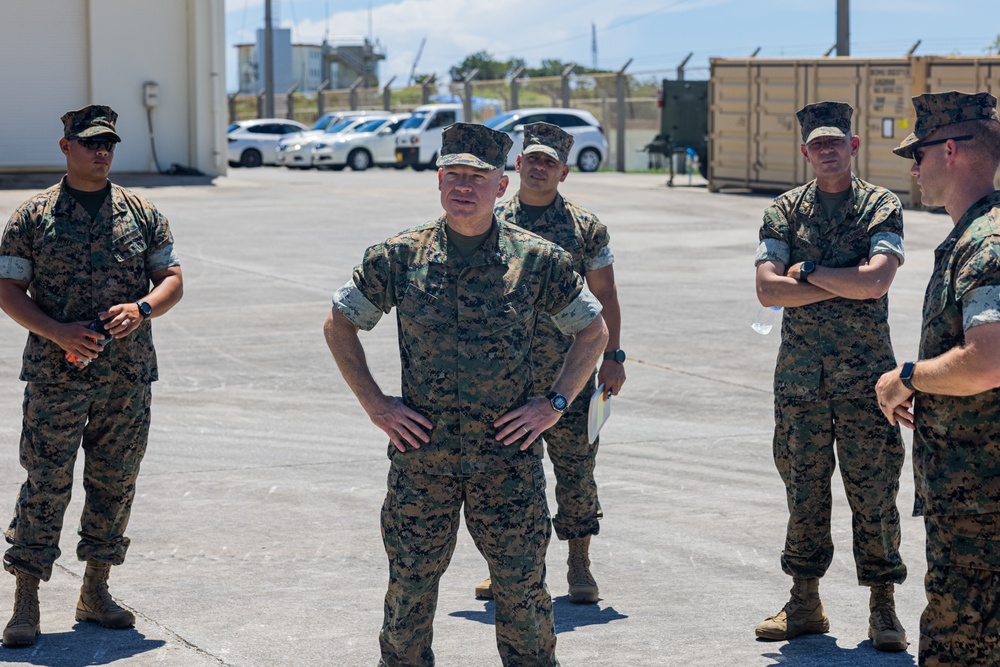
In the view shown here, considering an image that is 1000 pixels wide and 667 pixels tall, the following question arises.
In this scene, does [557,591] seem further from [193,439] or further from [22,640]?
[193,439]

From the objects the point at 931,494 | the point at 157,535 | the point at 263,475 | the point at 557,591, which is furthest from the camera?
the point at 263,475

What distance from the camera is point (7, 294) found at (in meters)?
5.59

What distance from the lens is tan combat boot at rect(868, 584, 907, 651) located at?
215 inches

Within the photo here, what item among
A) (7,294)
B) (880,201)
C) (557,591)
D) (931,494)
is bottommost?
(557,591)

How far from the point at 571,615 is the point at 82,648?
2.01 meters

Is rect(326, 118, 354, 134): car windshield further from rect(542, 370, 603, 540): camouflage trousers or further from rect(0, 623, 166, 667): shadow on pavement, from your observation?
rect(0, 623, 166, 667): shadow on pavement

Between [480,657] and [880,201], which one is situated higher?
[880,201]

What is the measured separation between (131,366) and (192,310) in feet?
28.2

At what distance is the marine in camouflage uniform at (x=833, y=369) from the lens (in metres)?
5.57

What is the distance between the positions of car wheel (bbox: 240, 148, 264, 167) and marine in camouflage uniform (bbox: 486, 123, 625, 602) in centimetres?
3575

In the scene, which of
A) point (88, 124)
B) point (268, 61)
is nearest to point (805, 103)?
point (88, 124)

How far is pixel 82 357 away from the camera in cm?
549

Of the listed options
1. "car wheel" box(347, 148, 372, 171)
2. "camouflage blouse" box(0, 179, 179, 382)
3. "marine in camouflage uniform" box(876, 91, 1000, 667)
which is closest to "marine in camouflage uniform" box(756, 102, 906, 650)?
"marine in camouflage uniform" box(876, 91, 1000, 667)

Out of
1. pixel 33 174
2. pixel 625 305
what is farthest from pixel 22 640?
pixel 33 174
